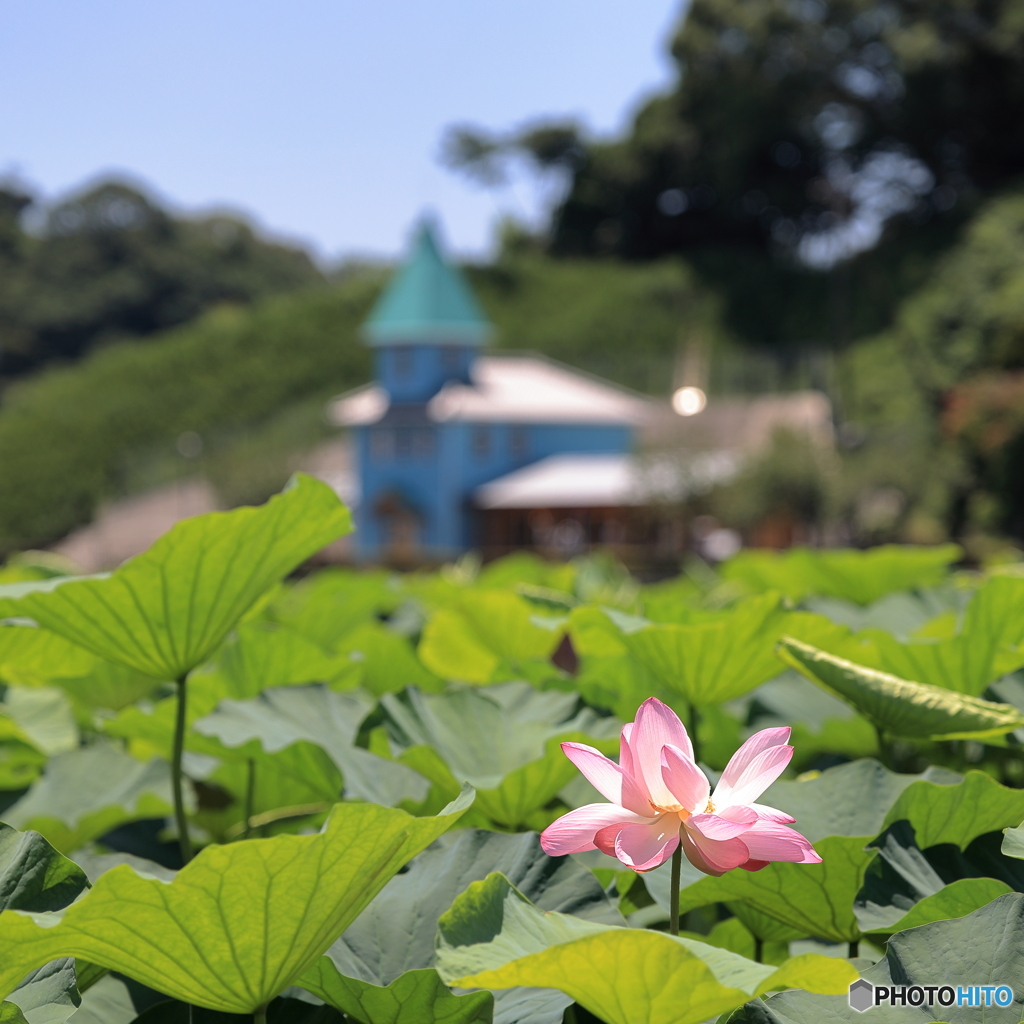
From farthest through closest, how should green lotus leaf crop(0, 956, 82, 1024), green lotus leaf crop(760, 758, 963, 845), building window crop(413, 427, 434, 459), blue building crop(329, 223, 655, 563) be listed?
building window crop(413, 427, 434, 459) < blue building crop(329, 223, 655, 563) < green lotus leaf crop(760, 758, 963, 845) < green lotus leaf crop(0, 956, 82, 1024)

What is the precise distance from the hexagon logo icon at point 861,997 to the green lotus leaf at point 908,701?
0.32 meters

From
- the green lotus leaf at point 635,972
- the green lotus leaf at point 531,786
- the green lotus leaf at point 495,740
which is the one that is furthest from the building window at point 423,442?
the green lotus leaf at point 635,972

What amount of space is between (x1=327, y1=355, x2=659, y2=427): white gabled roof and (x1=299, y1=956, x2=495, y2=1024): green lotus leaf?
23529 mm

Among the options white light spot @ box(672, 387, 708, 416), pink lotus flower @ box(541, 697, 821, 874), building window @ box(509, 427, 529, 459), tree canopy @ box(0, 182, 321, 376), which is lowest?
building window @ box(509, 427, 529, 459)

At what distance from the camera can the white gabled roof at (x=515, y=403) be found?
974 inches

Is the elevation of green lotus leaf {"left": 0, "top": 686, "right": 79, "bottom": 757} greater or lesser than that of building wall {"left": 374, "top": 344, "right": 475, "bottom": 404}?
greater

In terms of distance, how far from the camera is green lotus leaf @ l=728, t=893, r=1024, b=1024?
1.90 ft

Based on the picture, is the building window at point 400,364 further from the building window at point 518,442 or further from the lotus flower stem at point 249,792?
the lotus flower stem at point 249,792

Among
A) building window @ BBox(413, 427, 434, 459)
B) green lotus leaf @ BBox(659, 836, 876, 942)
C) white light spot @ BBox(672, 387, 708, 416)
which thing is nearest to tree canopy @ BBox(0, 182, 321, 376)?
building window @ BBox(413, 427, 434, 459)

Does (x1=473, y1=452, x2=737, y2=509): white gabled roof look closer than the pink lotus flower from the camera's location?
No

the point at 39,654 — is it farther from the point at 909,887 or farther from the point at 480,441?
the point at 480,441

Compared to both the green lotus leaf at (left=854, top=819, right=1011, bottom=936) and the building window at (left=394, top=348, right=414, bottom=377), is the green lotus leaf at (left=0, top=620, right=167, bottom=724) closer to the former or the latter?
the green lotus leaf at (left=854, top=819, right=1011, bottom=936)

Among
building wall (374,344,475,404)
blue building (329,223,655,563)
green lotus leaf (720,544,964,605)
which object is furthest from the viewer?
building wall (374,344,475,404)

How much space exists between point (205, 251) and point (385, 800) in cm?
6189
